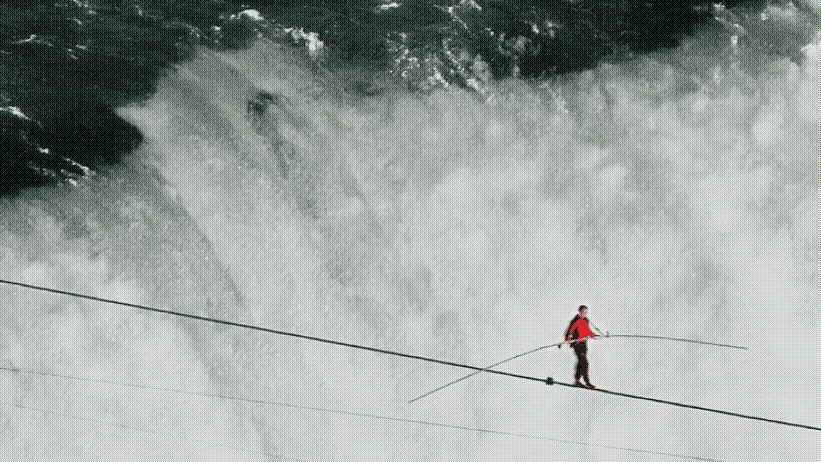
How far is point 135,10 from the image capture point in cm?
1533

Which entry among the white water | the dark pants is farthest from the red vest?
the white water

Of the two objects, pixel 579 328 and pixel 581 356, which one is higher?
pixel 579 328

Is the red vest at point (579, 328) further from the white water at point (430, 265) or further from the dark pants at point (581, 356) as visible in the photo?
the white water at point (430, 265)

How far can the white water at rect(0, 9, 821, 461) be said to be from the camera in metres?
14.3

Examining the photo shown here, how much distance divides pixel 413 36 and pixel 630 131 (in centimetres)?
388

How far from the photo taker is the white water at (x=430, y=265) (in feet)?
47.0

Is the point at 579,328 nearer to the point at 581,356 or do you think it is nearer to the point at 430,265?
the point at 581,356

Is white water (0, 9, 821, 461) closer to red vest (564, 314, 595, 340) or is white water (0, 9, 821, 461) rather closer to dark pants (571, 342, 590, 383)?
dark pants (571, 342, 590, 383)

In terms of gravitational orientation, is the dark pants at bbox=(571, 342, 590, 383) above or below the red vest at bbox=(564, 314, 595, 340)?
below

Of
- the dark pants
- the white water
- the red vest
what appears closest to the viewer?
the red vest

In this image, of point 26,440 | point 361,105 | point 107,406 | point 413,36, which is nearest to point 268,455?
point 107,406

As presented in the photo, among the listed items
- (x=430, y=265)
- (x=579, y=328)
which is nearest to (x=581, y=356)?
(x=579, y=328)

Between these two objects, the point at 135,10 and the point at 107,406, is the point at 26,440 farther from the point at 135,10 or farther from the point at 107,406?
the point at 135,10

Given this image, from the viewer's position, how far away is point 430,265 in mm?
15484
